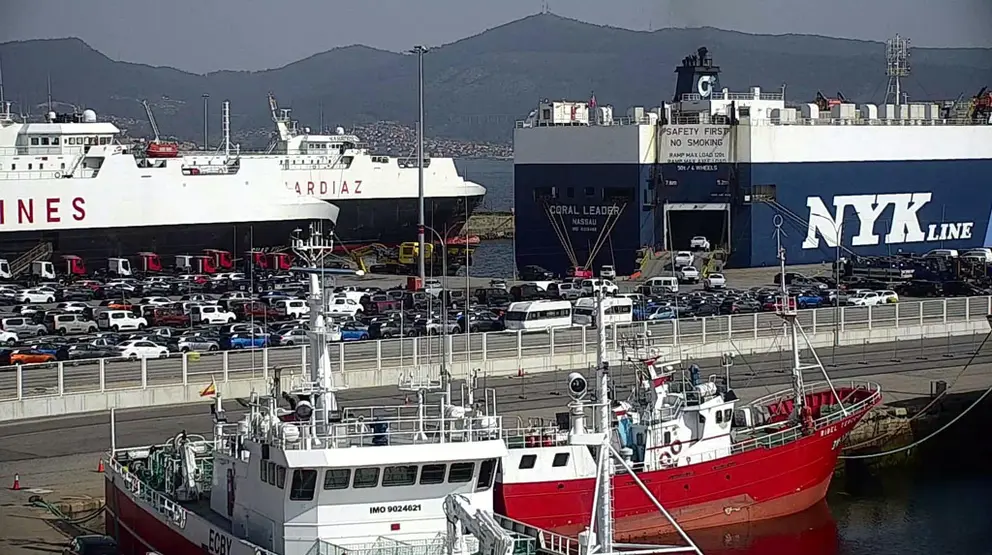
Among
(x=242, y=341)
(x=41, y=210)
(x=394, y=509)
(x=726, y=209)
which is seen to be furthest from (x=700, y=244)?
(x=394, y=509)

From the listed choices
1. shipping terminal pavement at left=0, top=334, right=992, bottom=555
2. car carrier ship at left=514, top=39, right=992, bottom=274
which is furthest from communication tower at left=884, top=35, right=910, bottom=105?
shipping terminal pavement at left=0, top=334, right=992, bottom=555

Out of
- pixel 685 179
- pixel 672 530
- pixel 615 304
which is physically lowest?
pixel 672 530

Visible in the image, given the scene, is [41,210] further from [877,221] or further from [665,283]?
[877,221]

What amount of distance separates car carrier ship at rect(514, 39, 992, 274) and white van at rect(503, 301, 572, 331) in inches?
603

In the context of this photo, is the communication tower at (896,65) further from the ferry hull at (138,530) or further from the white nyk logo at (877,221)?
the ferry hull at (138,530)

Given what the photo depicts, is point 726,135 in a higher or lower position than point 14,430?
higher

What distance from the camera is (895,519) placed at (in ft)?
78.3

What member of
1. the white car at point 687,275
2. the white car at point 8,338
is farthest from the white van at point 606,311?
the white car at point 8,338

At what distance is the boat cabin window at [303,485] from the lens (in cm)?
1670

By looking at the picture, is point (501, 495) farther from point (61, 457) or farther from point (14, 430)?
point (14, 430)

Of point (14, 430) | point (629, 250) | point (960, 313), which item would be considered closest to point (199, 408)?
point (14, 430)

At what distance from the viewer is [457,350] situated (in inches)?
1282

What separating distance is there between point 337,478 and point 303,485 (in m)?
0.40

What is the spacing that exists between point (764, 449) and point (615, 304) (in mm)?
12961
